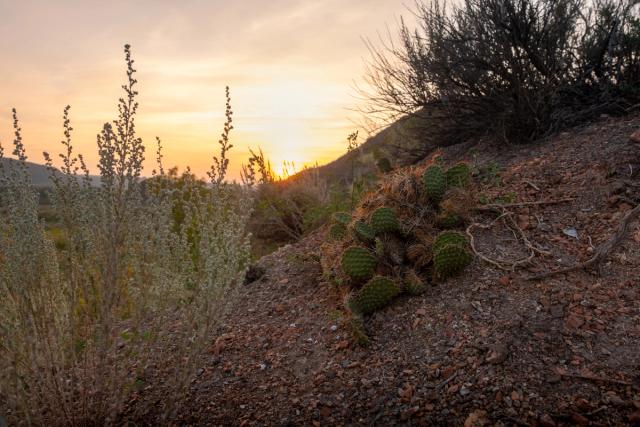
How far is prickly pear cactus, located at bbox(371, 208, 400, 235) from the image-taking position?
11.7 ft

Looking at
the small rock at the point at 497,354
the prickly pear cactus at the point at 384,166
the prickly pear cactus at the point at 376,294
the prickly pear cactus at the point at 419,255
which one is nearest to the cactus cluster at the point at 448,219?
the prickly pear cactus at the point at 419,255

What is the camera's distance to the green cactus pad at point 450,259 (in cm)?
315

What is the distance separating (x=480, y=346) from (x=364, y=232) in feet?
4.29

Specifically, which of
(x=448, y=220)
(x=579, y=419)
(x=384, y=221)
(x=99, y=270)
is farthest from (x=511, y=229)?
(x=99, y=270)

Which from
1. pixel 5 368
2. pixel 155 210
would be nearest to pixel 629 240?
pixel 155 210

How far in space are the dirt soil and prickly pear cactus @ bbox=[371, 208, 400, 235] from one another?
588 millimetres

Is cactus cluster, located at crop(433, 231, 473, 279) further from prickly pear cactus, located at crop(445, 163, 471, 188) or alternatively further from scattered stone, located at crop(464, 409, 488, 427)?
scattered stone, located at crop(464, 409, 488, 427)

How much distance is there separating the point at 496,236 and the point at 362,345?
139 centimetres

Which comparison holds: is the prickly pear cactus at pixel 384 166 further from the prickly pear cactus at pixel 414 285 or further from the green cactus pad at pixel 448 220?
the prickly pear cactus at pixel 414 285

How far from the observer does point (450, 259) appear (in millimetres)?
3145

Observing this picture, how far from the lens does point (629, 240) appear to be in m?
3.14

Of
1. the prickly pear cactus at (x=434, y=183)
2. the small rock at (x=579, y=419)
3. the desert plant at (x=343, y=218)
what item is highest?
the prickly pear cactus at (x=434, y=183)

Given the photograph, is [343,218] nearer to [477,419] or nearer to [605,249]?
[605,249]

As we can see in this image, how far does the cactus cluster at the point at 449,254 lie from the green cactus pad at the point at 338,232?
3.56ft
